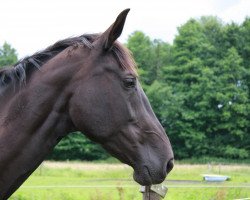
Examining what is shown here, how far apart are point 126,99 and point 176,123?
41866 millimetres

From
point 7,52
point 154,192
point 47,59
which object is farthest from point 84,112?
point 7,52

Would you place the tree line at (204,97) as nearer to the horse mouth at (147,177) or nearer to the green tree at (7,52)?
the green tree at (7,52)

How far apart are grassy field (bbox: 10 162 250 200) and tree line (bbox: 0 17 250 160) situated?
541 inches

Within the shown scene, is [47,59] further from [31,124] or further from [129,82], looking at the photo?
[129,82]

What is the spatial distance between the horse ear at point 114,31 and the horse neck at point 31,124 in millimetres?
287

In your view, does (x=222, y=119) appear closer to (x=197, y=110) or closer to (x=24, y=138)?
(x=197, y=110)

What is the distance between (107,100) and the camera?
252 centimetres

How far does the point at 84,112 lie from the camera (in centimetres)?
250

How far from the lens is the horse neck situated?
8.11ft

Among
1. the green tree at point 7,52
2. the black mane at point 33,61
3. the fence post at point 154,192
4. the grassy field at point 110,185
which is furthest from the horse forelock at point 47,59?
the green tree at point 7,52

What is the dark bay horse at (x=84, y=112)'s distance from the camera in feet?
8.18

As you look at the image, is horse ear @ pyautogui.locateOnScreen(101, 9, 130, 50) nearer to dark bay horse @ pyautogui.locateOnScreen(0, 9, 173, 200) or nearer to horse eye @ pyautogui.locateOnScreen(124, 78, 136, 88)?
dark bay horse @ pyautogui.locateOnScreen(0, 9, 173, 200)

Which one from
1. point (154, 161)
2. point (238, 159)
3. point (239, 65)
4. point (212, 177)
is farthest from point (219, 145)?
point (154, 161)

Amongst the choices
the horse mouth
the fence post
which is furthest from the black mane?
the fence post
